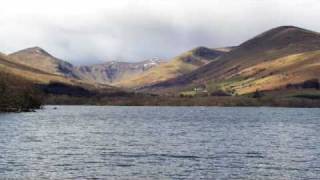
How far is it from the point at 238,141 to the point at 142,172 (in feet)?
190

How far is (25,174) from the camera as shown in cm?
6994

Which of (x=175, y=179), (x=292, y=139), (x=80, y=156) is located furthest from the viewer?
(x=292, y=139)

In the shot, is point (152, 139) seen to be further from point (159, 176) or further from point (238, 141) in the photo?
point (159, 176)

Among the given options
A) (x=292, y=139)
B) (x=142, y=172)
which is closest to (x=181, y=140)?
(x=292, y=139)

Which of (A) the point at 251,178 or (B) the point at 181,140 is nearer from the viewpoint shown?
(A) the point at 251,178

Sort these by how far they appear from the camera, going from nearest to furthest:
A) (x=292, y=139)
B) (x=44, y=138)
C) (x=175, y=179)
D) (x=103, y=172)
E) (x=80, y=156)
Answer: (x=175, y=179), (x=103, y=172), (x=80, y=156), (x=44, y=138), (x=292, y=139)

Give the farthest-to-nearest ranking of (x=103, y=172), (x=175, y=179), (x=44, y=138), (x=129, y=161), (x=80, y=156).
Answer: (x=44, y=138) < (x=80, y=156) < (x=129, y=161) < (x=103, y=172) < (x=175, y=179)

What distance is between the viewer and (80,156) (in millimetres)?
91750

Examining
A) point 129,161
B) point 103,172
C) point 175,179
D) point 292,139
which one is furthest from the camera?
point 292,139

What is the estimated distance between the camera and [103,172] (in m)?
73.4

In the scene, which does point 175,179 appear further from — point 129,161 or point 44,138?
point 44,138

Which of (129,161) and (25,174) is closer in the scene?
(25,174)

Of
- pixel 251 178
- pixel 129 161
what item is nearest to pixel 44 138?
pixel 129 161

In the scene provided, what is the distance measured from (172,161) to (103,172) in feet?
51.5
